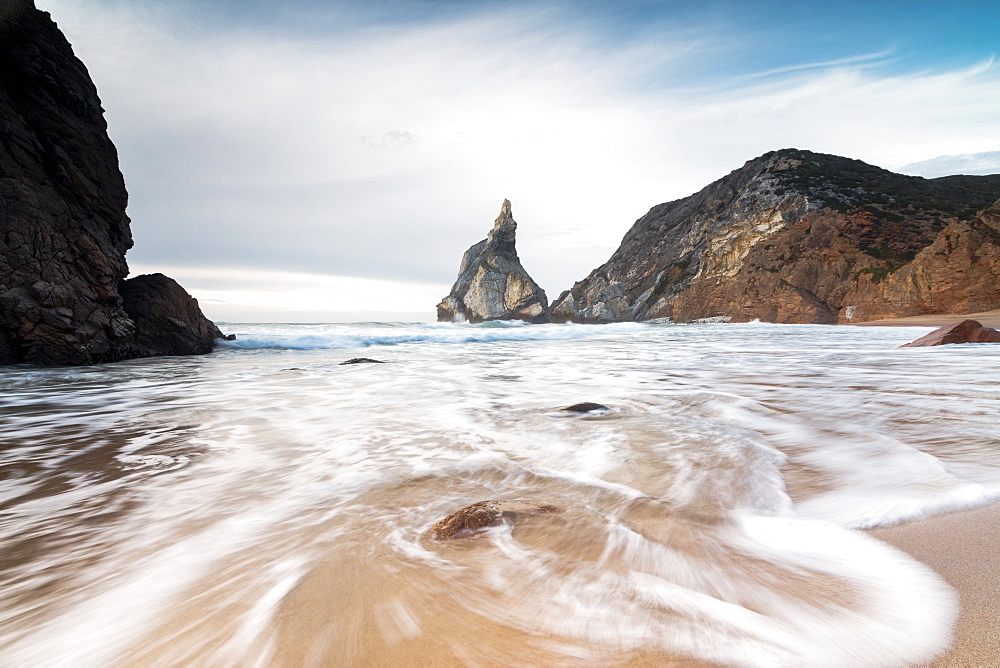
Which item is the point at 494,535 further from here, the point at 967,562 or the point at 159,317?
the point at 159,317

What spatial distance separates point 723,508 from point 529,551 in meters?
0.98

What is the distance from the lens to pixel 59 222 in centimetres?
951

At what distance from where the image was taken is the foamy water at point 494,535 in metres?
1.15

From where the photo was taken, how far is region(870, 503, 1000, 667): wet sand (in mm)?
959

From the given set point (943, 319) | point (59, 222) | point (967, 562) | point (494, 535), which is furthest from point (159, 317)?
point (943, 319)

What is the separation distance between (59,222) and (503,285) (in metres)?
62.5

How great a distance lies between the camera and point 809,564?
1448 millimetres

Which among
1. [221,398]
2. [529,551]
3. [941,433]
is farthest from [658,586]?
[221,398]

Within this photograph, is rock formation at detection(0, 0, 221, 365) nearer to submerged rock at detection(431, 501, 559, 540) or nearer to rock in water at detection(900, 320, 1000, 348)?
submerged rock at detection(431, 501, 559, 540)

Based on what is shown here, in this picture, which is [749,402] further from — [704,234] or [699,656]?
[704,234]

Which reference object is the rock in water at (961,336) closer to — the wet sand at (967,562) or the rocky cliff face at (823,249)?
the wet sand at (967,562)

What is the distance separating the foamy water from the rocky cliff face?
1212 inches

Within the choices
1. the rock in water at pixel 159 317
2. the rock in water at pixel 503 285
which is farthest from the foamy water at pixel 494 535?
the rock in water at pixel 503 285

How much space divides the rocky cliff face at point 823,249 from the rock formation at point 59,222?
3807 centimetres
